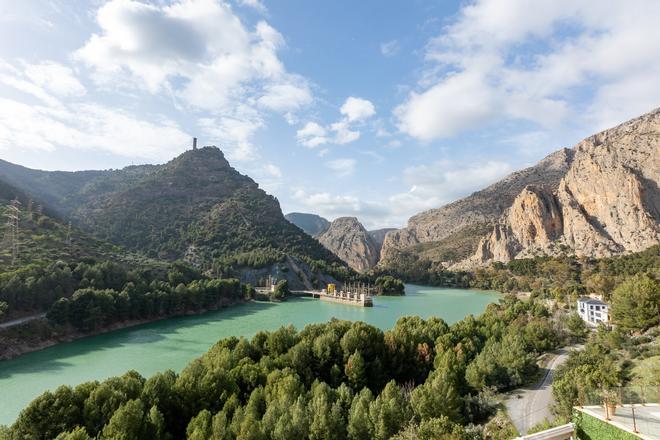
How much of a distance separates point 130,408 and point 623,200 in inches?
4992

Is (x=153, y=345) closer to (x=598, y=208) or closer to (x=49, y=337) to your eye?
(x=49, y=337)

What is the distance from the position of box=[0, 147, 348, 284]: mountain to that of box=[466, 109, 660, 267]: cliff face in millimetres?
64790

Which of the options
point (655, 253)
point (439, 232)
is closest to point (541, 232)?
point (655, 253)

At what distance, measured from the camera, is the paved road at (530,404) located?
18.7 m

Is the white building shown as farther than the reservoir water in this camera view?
Yes

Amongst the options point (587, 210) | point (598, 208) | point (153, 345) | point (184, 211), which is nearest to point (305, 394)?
point (153, 345)

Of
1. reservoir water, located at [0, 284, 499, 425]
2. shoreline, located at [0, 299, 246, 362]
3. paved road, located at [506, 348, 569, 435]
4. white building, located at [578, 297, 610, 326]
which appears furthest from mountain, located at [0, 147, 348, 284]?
paved road, located at [506, 348, 569, 435]

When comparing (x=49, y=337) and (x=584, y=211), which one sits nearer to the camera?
(x=49, y=337)

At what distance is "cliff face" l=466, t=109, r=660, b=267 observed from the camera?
102312mm

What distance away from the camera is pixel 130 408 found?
15633 millimetres

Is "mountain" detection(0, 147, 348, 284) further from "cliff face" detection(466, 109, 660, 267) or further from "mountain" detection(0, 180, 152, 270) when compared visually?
"cliff face" detection(466, 109, 660, 267)

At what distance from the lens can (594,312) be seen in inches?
1919

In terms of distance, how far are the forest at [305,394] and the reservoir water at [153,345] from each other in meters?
9.80

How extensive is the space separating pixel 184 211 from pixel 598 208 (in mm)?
122527
